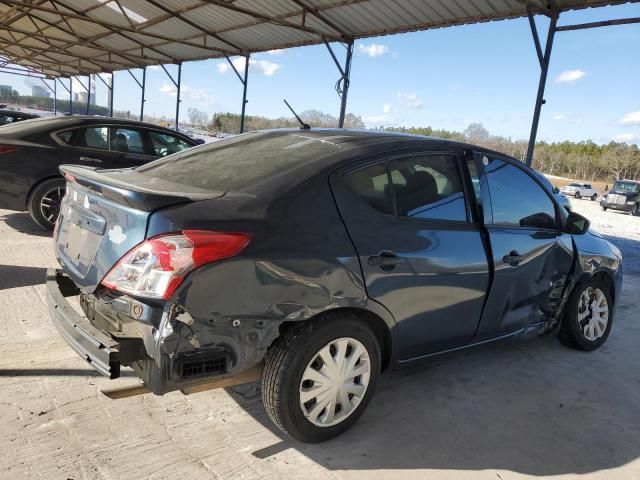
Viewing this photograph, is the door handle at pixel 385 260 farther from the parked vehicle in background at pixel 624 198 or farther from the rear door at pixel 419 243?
the parked vehicle in background at pixel 624 198

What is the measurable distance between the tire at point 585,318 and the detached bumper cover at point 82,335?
10.8 ft

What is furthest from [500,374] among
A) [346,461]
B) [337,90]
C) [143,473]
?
[337,90]

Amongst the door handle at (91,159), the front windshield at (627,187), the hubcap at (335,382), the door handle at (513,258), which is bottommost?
the hubcap at (335,382)

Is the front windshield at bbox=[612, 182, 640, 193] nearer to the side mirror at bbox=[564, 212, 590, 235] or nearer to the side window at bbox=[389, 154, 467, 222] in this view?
the side mirror at bbox=[564, 212, 590, 235]

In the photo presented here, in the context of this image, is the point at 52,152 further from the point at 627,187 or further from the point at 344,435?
the point at 627,187

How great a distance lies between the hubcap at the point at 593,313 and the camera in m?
4.04

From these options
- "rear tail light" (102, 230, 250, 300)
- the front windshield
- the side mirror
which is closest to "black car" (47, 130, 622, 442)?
"rear tail light" (102, 230, 250, 300)

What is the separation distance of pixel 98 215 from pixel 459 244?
1930mm

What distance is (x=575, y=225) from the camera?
3.79m

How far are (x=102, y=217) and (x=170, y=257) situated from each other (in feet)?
1.82

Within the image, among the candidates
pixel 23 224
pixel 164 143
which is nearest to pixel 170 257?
pixel 164 143

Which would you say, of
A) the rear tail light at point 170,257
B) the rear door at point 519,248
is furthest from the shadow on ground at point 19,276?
the rear door at point 519,248

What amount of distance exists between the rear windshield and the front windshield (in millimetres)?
28187

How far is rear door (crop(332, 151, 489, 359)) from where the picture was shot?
2.52 m
